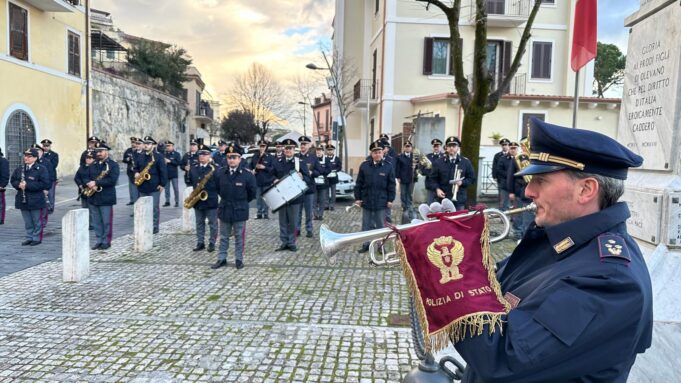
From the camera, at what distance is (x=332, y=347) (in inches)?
190

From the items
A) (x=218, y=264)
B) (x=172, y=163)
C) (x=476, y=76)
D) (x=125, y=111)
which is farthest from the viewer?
(x=125, y=111)

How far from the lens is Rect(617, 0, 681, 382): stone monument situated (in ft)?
10.4

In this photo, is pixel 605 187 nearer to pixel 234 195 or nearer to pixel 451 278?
pixel 451 278

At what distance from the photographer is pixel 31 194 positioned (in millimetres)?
9406

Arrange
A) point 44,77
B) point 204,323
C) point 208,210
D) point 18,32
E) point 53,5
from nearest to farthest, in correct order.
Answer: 1. point 204,323
2. point 208,210
3. point 18,32
4. point 53,5
5. point 44,77

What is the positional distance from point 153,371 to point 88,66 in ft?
80.8

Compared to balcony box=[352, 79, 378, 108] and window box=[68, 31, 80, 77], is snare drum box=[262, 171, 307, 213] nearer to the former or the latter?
balcony box=[352, 79, 378, 108]

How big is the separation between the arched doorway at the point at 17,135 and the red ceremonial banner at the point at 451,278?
861 inches

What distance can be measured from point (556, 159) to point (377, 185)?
7.56 m

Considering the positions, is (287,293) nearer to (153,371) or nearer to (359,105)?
(153,371)

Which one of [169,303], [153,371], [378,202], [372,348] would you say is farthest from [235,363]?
[378,202]

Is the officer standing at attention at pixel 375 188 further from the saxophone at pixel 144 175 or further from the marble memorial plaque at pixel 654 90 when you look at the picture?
the marble memorial plaque at pixel 654 90

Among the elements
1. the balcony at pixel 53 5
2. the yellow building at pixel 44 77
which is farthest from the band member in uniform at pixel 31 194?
the balcony at pixel 53 5

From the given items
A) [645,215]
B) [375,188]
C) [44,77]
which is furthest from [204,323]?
[44,77]
